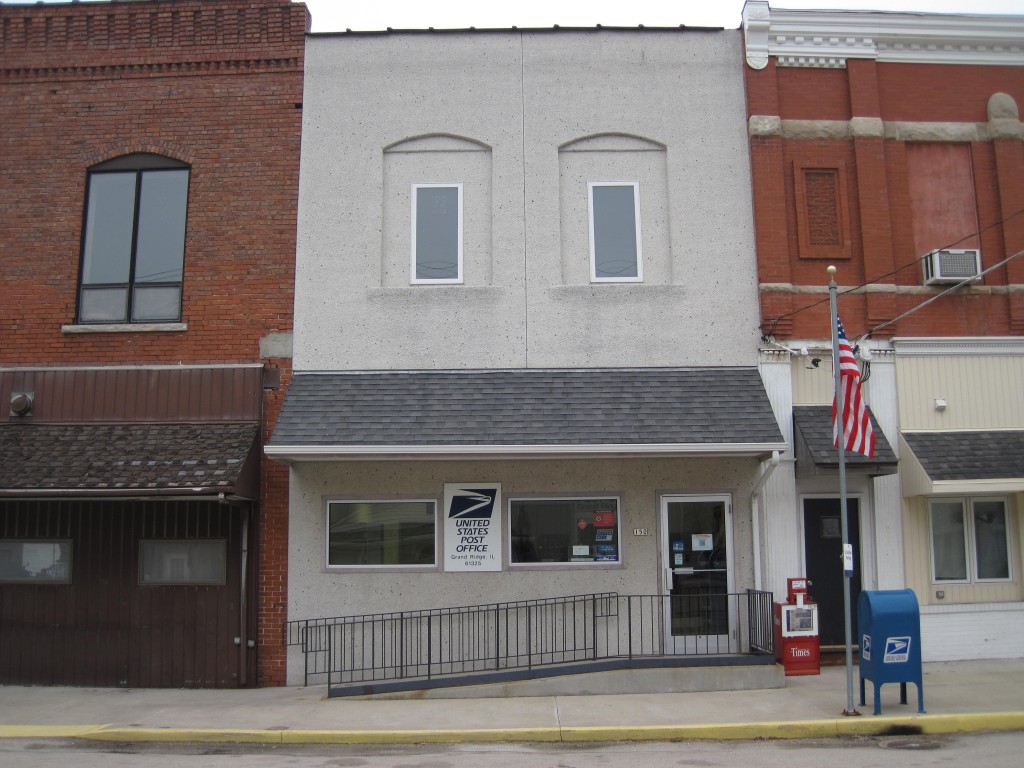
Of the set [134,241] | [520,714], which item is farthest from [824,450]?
[134,241]

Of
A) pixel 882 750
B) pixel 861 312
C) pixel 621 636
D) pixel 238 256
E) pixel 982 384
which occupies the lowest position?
pixel 882 750

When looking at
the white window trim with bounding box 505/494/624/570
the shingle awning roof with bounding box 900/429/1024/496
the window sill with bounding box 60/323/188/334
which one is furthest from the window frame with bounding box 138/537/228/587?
the shingle awning roof with bounding box 900/429/1024/496

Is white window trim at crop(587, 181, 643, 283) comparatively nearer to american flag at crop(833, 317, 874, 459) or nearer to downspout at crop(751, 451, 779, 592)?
downspout at crop(751, 451, 779, 592)

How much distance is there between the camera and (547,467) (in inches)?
469

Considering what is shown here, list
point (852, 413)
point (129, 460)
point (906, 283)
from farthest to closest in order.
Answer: point (906, 283) < point (129, 460) < point (852, 413)

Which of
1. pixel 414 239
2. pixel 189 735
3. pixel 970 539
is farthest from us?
pixel 414 239

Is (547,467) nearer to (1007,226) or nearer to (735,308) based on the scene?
(735,308)

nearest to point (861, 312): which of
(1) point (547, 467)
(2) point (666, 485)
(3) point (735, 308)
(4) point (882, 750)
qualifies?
(3) point (735, 308)

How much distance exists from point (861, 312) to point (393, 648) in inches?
301

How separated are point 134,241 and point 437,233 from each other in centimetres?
427

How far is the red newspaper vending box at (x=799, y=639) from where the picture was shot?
10.9 m

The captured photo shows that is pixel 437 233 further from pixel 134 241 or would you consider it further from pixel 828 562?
pixel 828 562

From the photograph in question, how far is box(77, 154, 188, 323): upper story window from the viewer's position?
500 inches

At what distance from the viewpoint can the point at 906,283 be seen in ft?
41.4
